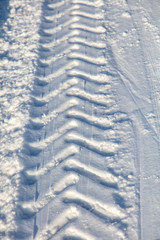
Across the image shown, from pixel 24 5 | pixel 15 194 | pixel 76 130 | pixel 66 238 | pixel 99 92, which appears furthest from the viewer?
pixel 24 5

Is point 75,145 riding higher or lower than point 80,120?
lower

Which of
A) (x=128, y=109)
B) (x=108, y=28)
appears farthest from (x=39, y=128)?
(x=108, y=28)

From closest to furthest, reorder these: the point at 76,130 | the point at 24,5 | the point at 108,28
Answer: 1. the point at 76,130
2. the point at 108,28
3. the point at 24,5

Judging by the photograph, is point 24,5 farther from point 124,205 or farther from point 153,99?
point 124,205

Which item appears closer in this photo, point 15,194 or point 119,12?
point 15,194

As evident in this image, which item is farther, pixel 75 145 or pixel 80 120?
pixel 80 120

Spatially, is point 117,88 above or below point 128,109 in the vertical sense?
above
